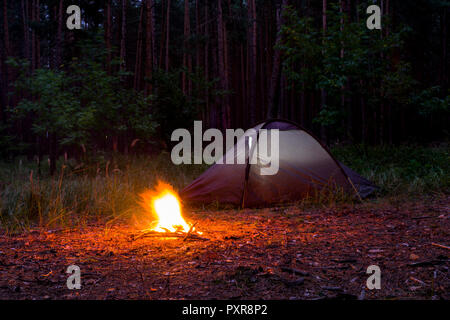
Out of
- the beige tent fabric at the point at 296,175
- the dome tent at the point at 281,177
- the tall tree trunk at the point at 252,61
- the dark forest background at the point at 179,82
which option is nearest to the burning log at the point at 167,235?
the dome tent at the point at 281,177

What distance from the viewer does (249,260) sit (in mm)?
3453

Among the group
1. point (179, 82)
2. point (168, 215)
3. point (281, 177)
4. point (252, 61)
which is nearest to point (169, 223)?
point (168, 215)

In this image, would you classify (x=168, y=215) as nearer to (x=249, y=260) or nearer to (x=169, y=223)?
(x=169, y=223)

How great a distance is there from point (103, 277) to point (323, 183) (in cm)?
467

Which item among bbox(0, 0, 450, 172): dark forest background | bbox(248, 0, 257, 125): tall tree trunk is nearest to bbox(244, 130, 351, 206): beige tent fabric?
bbox(0, 0, 450, 172): dark forest background

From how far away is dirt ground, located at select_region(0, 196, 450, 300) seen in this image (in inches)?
107

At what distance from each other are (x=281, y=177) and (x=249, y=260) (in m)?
3.25

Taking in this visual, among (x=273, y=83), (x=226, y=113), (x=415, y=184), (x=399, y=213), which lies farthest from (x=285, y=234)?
(x=226, y=113)

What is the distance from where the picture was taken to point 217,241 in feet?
13.6

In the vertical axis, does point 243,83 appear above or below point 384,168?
above

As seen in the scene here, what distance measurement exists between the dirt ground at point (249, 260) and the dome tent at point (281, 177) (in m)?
1.18

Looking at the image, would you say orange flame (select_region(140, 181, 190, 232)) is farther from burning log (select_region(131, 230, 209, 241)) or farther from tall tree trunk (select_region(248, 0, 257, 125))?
tall tree trunk (select_region(248, 0, 257, 125))

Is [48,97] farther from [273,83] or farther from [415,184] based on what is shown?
[415,184]

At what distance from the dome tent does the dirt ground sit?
1.18 meters
